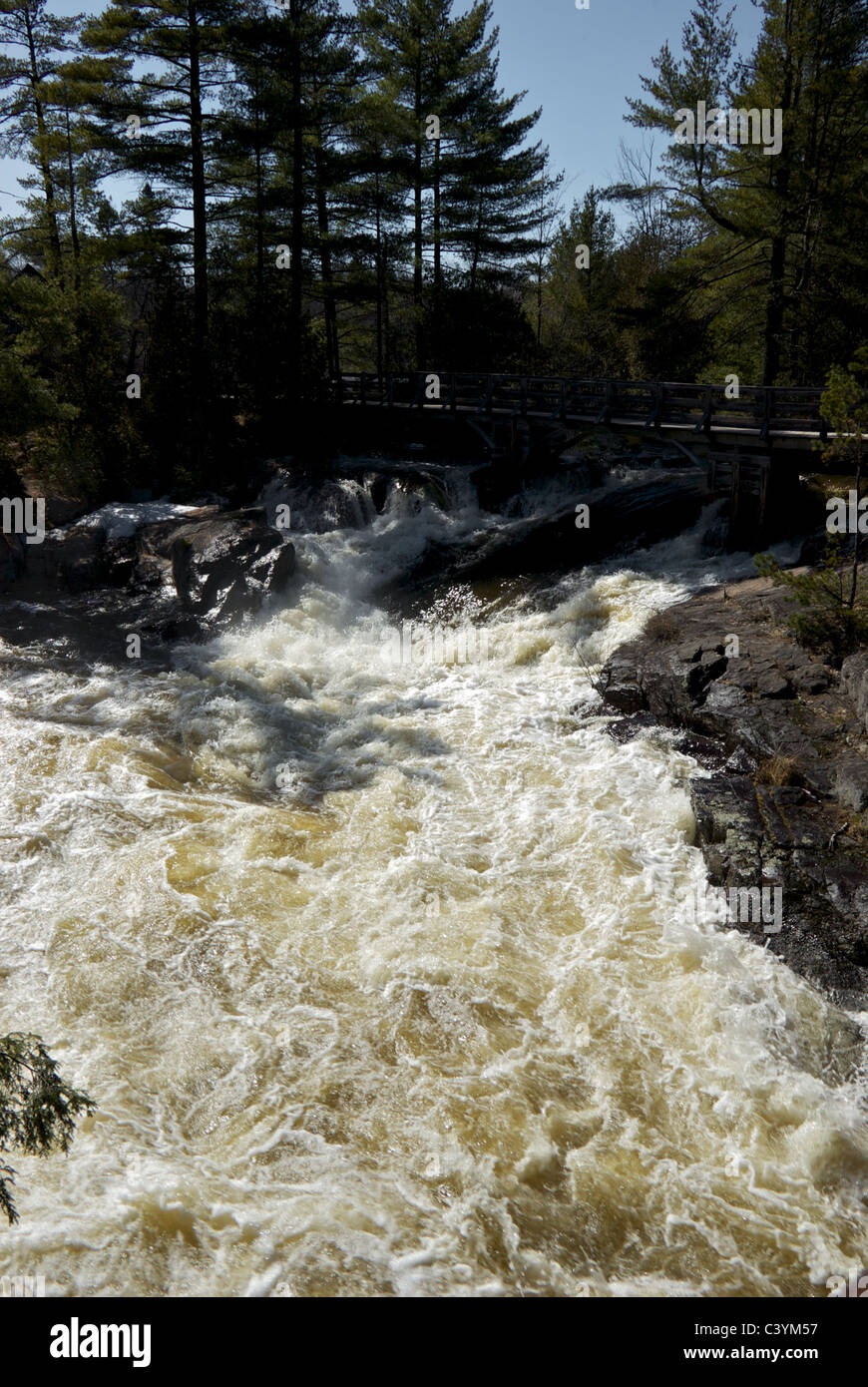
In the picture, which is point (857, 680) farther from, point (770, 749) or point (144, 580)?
point (144, 580)

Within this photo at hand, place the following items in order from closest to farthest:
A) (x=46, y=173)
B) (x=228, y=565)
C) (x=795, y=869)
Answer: (x=795, y=869) < (x=228, y=565) < (x=46, y=173)

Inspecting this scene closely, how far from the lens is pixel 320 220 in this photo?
81.5ft

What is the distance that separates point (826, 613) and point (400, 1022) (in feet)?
24.4

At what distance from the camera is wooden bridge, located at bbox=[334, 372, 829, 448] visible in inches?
601

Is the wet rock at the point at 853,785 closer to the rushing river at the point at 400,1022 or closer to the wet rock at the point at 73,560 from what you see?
the rushing river at the point at 400,1022

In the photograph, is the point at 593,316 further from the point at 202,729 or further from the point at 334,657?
the point at 202,729

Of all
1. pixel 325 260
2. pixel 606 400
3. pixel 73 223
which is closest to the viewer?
pixel 606 400

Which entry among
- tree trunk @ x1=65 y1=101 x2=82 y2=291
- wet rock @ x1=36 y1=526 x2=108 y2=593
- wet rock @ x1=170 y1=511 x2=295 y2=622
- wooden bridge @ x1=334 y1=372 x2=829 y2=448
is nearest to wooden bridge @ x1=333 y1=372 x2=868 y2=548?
wooden bridge @ x1=334 y1=372 x2=829 y2=448

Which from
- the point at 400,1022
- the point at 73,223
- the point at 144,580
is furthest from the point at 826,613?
the point at 73,223

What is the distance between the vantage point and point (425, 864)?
334 inches

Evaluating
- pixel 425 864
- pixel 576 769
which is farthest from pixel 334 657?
pixel 425 864

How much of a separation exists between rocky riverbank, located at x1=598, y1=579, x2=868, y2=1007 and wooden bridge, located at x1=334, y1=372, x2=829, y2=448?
4146mm

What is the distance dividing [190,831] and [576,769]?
15.0 ft

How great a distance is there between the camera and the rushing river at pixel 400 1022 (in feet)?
16.2
